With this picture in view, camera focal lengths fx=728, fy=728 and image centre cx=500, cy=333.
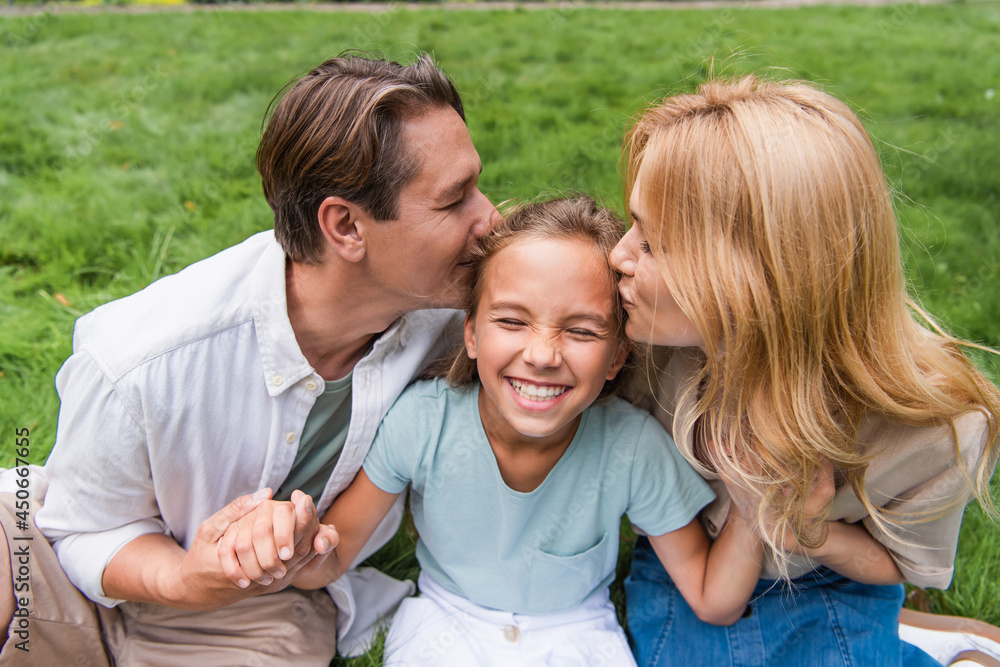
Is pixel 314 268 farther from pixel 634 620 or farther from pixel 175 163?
pixel 175 163

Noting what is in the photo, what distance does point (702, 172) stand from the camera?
5.36 feet

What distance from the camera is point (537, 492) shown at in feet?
6.64

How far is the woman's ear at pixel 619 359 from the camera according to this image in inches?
78.5

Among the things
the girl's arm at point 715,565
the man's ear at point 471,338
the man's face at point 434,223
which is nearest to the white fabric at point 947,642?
the girl's arm at point 715,565

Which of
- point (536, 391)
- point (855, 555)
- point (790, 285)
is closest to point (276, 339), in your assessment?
point (536, 391)

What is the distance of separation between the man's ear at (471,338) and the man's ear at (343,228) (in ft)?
1.20

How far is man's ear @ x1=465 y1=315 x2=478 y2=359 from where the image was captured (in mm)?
1997

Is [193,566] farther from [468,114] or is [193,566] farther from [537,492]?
[468,114]

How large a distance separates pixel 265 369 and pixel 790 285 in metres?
1.39

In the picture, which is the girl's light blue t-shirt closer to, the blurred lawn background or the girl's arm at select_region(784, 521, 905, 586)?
the girl's arm at select_region(784, 521, 905, 586)

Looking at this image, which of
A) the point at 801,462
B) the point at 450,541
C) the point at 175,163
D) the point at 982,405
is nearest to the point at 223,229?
the point at 175,163

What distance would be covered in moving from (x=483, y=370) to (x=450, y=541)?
1.97ft

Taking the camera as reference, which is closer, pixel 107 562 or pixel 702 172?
pixel 702 172

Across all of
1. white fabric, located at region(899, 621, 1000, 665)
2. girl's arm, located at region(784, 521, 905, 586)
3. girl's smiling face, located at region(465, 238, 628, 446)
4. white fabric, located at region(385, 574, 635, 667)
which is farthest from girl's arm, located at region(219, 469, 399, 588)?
white fabric, located at region(899, 621, 1000, 665)
